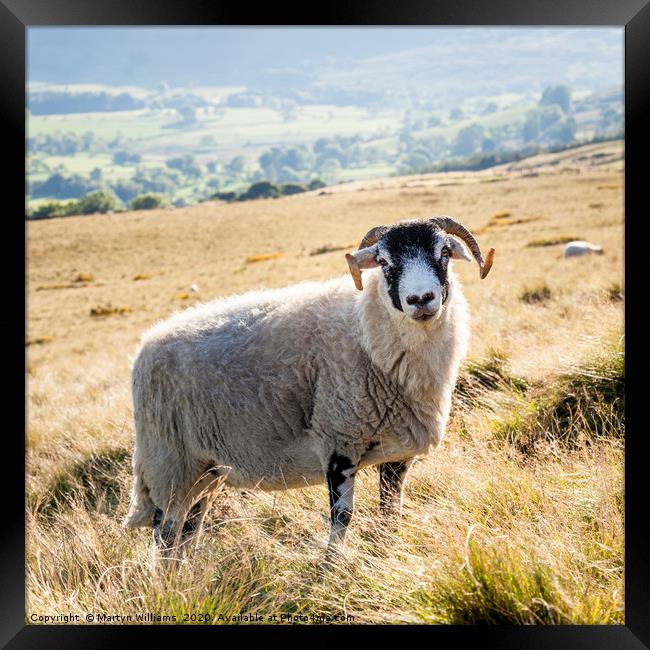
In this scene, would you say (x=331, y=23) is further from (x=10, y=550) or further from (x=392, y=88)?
(x=392, y=88)

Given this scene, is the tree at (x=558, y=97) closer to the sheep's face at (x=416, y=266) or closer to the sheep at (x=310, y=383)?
the sheep at (x=310, y=383)

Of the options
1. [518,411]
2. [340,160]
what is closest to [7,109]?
[518,411]

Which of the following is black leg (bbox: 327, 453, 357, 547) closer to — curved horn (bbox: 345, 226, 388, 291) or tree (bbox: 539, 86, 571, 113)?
curved horn (bbox: 345, 226, 388, 291)

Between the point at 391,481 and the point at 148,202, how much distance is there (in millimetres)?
74910

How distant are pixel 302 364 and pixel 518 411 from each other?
211cm

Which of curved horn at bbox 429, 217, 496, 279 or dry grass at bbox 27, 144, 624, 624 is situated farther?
curved horn at bbox 429, 217, 496, 279

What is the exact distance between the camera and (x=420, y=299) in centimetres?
422

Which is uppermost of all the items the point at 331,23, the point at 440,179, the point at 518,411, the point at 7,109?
the point at 440,179

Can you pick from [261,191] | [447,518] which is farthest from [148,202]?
[447,518]

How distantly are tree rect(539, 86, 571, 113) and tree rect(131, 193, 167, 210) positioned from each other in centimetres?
7670

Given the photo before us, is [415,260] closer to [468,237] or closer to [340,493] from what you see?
[468,237]

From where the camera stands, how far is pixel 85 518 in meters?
5.42

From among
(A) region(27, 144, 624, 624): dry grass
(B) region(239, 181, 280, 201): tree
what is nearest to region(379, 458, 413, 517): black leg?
(A) region(27, 144, 624, 624): dry grass

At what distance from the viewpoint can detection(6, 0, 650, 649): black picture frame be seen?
376 cm
